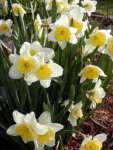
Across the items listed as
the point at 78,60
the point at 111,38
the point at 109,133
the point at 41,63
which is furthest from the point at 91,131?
the point at 41,63

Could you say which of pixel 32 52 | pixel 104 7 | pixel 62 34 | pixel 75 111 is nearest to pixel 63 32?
pixel 62 34

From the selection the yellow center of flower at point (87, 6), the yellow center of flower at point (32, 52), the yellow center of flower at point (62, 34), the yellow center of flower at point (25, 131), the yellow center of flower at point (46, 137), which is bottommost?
the yellow center of flower at point (46, 137)

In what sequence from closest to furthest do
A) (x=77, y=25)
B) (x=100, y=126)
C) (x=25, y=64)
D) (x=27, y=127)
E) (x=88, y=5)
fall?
(x=27, y=127), (x=25, y=64), (x=77, y=25), (x=100, y=126), (x=88, y=5)

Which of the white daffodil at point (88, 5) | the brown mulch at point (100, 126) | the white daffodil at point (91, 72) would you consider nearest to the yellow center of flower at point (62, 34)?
the white daffodil at point (91, 72)

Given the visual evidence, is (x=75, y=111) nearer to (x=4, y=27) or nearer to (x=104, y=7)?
(x=4, y=27)

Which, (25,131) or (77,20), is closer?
(25,131)

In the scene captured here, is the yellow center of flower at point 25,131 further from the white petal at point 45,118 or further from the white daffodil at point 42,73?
the white daffodil at point 42,73

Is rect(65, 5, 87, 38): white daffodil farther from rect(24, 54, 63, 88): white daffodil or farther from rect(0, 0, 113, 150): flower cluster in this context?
rect(24, 54, 63, 88): white daffodil
